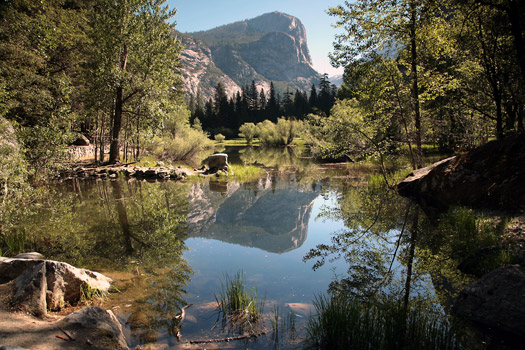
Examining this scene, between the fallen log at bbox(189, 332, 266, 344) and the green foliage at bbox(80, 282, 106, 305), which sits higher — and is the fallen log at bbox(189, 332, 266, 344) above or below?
below

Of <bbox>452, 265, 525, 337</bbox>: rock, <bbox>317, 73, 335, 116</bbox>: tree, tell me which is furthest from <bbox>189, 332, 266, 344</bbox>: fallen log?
<bbox>317, 73, 335, 116</bbox>: tree

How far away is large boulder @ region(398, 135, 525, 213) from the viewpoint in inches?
324

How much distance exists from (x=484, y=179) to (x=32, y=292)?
1128cm

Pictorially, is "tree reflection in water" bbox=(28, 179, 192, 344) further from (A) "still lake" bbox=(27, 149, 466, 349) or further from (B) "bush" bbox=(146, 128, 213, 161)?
(B) "bush" bbox=(146, 128, 213, 161)

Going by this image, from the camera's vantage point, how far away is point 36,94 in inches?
802

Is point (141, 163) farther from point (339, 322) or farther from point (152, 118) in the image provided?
point (339, 322)

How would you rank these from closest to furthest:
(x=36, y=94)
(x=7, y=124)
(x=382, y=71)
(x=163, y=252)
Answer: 1. (x=163, y=252)
2. (x=7, y=124)
3. (x=382, y=71)
4. (x=36, y=94)

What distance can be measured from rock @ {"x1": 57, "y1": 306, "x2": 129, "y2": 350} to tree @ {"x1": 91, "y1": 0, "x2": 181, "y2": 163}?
19.6 m

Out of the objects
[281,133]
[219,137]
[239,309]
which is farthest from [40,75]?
[219,137]

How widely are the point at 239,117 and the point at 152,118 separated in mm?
81395

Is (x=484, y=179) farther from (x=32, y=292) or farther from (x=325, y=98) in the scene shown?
(x=325, y=98)

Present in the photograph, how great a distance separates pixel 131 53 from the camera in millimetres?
22391

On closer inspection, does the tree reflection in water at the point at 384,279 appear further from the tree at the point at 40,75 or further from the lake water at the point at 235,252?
the tree at the point at 40,75

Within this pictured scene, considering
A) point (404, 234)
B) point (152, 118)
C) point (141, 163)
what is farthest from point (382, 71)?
point (141, 163)
